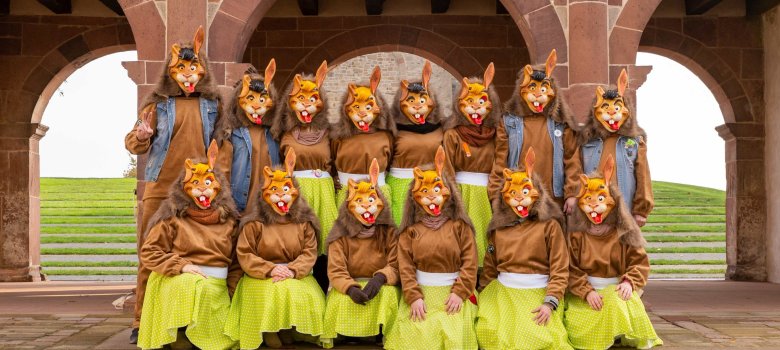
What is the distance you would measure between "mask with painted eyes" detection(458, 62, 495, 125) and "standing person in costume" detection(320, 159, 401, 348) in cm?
77

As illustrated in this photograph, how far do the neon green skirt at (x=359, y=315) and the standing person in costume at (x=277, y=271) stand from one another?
0.07 m

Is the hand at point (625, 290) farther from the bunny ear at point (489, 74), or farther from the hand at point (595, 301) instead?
the bunny ear at point (489, 74)

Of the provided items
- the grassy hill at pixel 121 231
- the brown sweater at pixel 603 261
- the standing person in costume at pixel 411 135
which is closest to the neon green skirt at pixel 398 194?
the standing person in costume at pixel 411 135

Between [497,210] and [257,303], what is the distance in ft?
5.08

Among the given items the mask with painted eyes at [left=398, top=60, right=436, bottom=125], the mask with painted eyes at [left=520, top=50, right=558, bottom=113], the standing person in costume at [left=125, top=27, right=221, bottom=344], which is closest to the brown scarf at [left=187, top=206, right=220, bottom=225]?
the standing person in costume at [left=125, top=27, right=221, bottom=344]

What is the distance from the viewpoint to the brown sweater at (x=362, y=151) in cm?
612

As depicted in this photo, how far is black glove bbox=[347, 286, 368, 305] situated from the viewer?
5566 mm

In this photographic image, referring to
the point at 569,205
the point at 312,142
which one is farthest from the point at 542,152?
the point at 312,142

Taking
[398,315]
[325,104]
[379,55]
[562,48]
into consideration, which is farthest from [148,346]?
[379,55]

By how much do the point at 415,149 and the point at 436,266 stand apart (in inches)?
34.3

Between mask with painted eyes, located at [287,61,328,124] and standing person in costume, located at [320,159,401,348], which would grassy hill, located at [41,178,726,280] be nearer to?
mask with painted eyes, located at [287,61,328,124]

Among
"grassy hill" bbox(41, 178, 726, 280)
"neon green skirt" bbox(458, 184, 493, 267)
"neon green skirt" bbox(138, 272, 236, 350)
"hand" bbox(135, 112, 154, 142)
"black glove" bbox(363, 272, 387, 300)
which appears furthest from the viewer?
"grassy hill" bbox(41, 178, 726, 280)

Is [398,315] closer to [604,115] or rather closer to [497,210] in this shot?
[497,210]

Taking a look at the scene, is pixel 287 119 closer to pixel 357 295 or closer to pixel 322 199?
pixel 322 199
